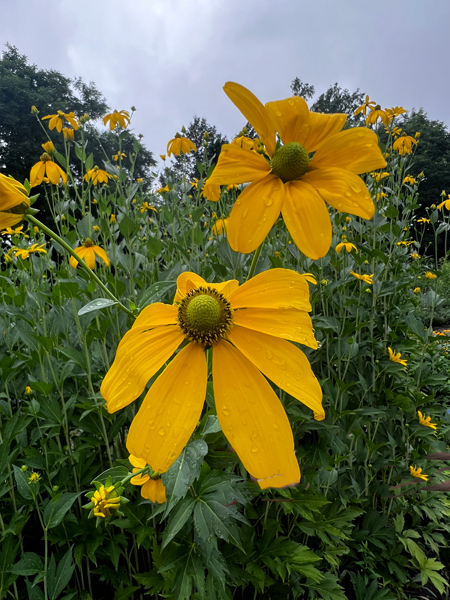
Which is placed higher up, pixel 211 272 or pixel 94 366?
pixel 211 272

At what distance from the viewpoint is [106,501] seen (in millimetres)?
688

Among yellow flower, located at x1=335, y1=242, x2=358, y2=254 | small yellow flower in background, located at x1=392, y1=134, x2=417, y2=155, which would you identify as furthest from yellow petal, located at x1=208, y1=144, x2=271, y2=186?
small yellow flower in background, located at x1=392, y1=134, x2=417, y2=155

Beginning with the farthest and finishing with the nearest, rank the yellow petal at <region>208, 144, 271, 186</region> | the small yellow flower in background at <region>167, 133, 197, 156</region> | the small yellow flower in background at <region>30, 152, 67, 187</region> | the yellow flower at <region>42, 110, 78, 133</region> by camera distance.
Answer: the small yellow flower in background at <region>167, 133, 197, 156</region> → the yellow flower at <region>42, 110, 78, 133</region> → the small yellow flower in background at <region>30, 152, 67, 187</region> → the yellow petal at <region>208, 144, 271, 186</region>

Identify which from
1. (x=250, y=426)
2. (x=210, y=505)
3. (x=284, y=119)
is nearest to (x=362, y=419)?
(x=210, y=505)

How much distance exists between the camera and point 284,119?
2.10ft

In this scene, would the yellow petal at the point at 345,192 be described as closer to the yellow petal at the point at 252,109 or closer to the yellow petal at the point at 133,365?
the yellow petal at the point at 252,109

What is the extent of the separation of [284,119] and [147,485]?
2.85ft

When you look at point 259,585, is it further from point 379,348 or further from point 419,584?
point 379,348

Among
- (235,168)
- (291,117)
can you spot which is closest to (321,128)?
(291,117)

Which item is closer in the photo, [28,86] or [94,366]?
[94,366]

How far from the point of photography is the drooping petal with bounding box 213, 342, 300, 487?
1.72 feet

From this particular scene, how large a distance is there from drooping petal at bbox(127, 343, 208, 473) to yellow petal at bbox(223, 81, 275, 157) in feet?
1.36

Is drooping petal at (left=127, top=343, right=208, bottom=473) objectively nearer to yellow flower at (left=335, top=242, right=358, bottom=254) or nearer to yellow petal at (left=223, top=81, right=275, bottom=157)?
yellow petal at (left=223, top=81, right=275, bottom=157)

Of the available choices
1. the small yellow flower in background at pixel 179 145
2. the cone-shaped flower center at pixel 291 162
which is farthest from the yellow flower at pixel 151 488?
the small yellow flower in background at pixel 179 145
